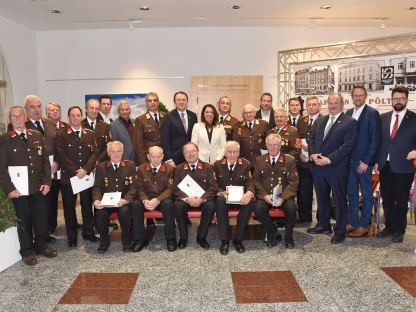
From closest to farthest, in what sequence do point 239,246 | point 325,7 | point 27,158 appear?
point 27,158, point 239,246, point 325,7

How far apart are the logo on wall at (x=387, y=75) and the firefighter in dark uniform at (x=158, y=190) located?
3534mm

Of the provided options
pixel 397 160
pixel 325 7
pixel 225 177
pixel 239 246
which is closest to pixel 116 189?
pixel 225 177

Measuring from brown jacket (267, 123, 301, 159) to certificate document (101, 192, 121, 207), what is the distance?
2059 mm

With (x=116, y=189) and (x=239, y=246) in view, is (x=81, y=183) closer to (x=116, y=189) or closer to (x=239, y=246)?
(x=116, y=189)

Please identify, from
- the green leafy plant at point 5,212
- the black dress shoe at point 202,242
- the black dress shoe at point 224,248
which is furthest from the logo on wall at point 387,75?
the green leafy plant at point 5,212

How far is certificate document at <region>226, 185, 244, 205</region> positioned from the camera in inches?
156

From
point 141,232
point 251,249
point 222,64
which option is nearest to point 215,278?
point 251,249

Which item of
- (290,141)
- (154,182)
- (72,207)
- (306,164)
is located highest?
(290,141)

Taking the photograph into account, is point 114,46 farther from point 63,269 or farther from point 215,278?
point 215,278

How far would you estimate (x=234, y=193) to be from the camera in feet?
13.2

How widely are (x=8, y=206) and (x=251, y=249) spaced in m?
2.43

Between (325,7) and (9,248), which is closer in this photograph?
(9,248)

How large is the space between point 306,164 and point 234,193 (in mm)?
1192

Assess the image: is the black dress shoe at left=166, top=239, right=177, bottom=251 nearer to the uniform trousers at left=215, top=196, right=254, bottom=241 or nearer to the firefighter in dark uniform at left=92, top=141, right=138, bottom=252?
the firefighter in dark uniform at left=92, top=141, right=138, bottom=252
